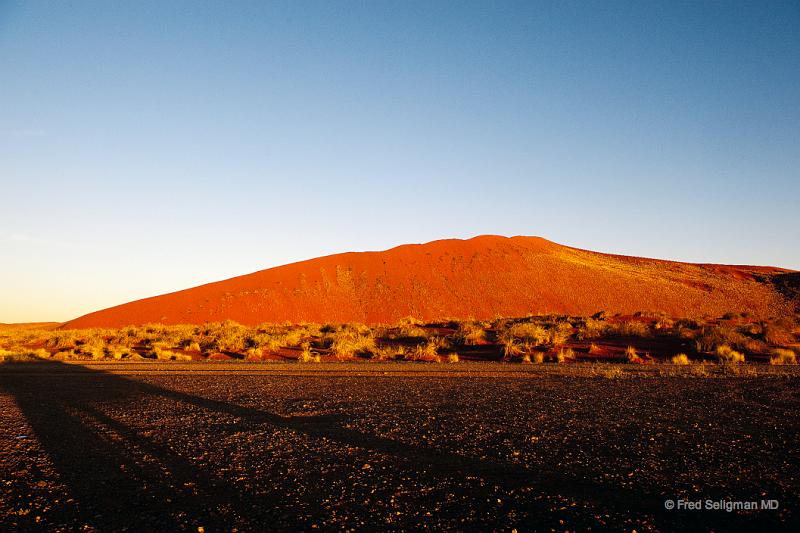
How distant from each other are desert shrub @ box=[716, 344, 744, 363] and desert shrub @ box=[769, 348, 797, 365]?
106cm

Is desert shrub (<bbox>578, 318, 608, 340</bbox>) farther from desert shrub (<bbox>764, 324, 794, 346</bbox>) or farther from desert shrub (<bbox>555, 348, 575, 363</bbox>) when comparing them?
desert shrub (<bbox>764, 324, 794, 346</bbox>)

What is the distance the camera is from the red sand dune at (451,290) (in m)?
59.8

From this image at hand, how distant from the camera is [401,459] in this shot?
21.7ft

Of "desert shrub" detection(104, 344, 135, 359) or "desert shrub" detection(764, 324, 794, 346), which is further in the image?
"desert shrub" detection(104, 344, 135, 359)

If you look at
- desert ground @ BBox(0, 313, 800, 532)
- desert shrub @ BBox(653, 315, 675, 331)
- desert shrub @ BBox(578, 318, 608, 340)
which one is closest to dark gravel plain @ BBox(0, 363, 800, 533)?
desert ground @ BBox(0, 313, 800, 532)

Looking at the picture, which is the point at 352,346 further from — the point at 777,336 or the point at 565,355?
the point at 777,336

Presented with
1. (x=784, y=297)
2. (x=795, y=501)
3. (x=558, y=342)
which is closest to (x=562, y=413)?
(x=795, y=501)

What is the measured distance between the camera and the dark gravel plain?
4.74 metres

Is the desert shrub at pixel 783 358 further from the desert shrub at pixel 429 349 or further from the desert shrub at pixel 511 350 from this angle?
the desert shrub at pixel 429 349

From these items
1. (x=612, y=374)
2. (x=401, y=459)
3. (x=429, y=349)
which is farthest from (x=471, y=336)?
(x=401, y=459)

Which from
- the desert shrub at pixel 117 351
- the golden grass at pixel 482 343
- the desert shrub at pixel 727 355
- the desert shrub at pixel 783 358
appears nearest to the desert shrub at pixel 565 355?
the golden grass at pixel 482 343

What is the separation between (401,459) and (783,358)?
68.7ft

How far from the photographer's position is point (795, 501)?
5004 millimetres

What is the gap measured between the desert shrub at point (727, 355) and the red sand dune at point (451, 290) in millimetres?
36155
